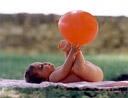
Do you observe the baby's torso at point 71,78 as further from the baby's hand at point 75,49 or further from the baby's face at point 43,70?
the baby's hand at point 75,49

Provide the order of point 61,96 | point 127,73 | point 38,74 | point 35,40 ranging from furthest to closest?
point 35,40 → point 127,73 → point 38,74 → point 61,96

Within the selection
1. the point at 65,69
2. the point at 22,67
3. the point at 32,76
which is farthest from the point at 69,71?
the point at 22,67

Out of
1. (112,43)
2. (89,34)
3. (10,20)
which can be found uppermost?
(89,34)

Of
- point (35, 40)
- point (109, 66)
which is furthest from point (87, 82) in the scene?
point (35, 40)

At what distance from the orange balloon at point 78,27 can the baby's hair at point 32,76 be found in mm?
665

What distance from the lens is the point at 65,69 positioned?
4062mm

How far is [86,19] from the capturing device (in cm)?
394

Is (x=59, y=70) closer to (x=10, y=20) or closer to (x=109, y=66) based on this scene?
(x=109, y=66)

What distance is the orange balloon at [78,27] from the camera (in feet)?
12.7

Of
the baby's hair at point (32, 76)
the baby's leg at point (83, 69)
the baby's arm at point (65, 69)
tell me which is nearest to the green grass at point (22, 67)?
the baby's hair at point (32, 76)

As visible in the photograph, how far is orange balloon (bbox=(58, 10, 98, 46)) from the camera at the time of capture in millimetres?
3875

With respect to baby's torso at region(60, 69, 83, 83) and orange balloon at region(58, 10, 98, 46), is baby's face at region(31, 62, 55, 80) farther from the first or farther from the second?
orange balloon at region(58, 10, 98, 46)

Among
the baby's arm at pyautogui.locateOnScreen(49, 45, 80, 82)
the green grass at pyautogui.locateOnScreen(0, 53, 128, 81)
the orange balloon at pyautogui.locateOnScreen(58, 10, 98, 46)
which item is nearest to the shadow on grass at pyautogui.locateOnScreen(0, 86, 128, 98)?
the baby's arm at pyautogui.locateOnScreen(49, 45, 80, 82)

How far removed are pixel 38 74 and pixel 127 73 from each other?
3.31 meters
